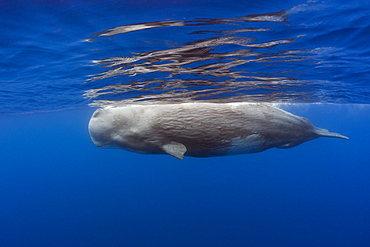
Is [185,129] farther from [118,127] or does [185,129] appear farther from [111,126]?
[111,126]

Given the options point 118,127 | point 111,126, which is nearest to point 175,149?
point 118,127

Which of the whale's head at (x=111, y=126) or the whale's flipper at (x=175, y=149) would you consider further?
the whale's head at (x=111, y=126)

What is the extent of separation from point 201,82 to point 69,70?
544 cm

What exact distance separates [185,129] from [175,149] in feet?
2.14

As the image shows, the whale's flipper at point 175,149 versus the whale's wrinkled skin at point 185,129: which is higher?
the whale's wrinkled skin at point 185,129

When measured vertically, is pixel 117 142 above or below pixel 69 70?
below

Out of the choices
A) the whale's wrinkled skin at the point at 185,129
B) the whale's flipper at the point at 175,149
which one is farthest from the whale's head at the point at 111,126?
the whale's flipper at the point at 175,149

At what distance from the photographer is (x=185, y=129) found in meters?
5.89

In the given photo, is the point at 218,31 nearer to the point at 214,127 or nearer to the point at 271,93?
the point at 214,127

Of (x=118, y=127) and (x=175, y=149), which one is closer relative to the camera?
(x=175, y=149)

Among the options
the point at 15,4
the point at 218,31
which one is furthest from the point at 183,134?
the point at 15,4

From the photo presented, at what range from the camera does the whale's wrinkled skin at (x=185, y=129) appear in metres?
5.75

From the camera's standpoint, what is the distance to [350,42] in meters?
7.38

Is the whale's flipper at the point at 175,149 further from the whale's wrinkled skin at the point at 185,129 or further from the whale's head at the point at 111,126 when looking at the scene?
the whale's head at the point at 111,126
